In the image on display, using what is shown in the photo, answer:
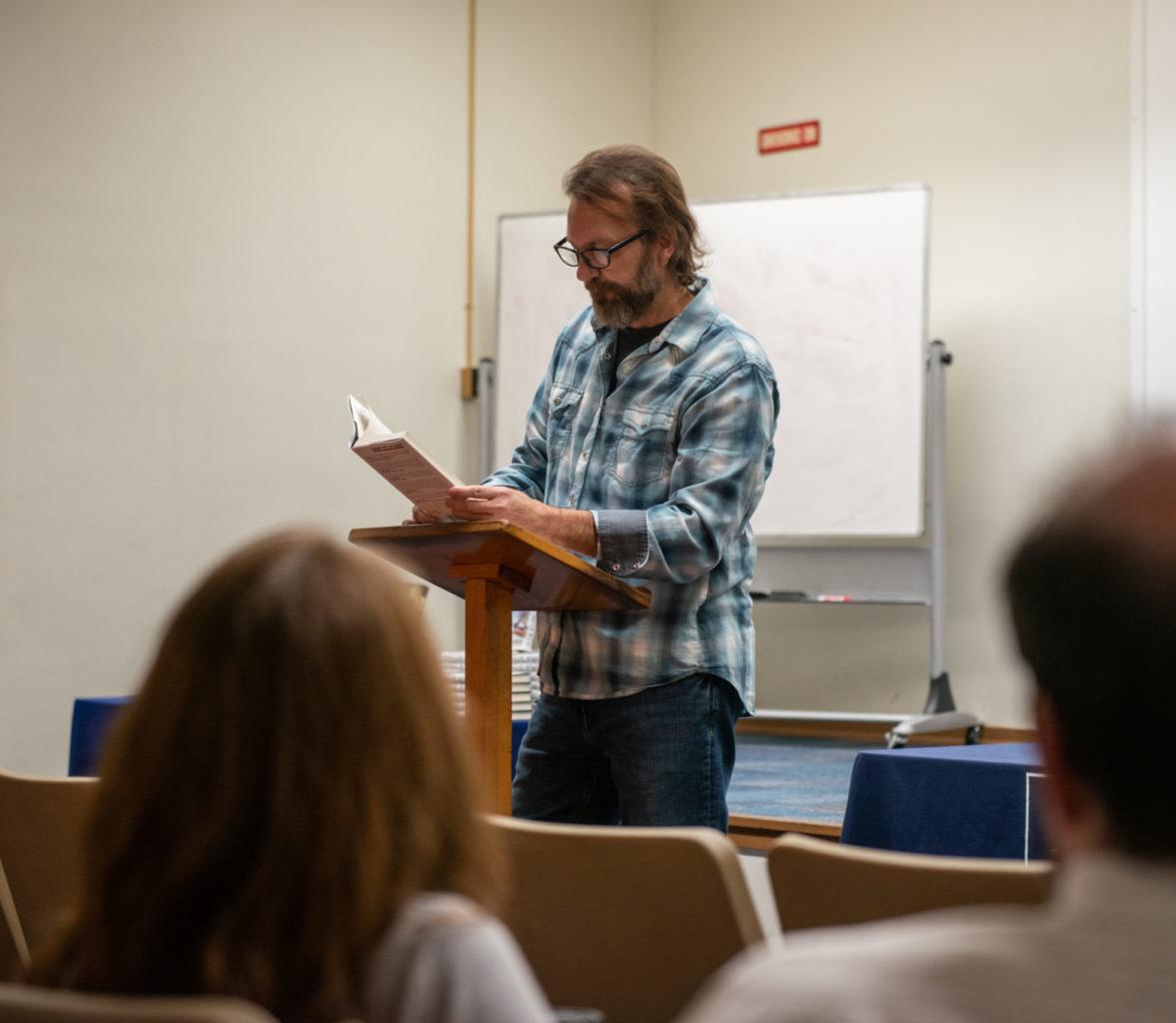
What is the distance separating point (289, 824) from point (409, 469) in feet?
3.72

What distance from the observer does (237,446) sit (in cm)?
475

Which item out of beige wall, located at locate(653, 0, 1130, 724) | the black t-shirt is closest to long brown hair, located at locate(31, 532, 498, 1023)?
the black t-shirt

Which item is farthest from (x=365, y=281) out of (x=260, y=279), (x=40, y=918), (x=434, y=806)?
(x=434, y=806)

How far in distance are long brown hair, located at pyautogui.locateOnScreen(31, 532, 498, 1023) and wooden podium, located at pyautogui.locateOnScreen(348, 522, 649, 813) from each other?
1.01 m

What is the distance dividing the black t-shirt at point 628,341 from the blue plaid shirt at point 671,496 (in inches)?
0.5

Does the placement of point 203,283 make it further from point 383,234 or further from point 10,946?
point 10,946

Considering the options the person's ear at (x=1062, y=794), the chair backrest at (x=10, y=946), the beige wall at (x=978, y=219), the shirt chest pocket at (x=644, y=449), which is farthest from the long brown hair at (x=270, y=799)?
the beige wall at (x=978, y=219)

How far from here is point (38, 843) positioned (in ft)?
5.53

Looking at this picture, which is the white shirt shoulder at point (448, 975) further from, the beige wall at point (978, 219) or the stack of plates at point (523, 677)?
the beige wall at point (978, 219)

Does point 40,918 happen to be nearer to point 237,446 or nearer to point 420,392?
point 237,446

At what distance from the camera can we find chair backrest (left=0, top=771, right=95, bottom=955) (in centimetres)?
164

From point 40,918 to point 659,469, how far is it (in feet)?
3.43

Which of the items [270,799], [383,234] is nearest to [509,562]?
[270,799]

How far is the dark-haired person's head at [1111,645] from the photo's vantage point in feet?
2.04
